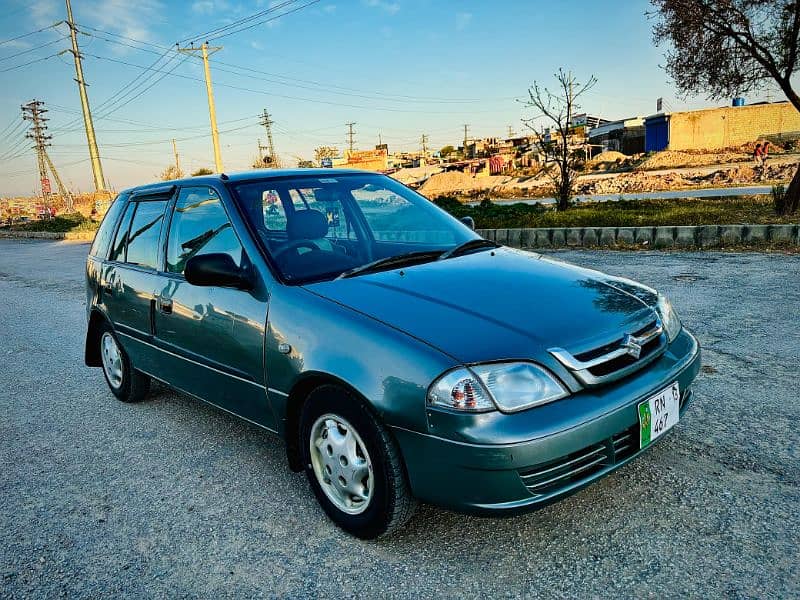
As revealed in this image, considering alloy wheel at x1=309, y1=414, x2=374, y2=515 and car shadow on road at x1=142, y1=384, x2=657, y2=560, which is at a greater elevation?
alloy wheel at x1=309, y1=414, x2=374, y2=515

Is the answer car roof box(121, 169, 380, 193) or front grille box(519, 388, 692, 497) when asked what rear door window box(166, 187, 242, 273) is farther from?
front grille box(519, 388, 692, 497)

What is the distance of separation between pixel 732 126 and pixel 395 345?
5292 centimetres

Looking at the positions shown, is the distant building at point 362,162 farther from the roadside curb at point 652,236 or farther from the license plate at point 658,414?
the license plate at point 658,414

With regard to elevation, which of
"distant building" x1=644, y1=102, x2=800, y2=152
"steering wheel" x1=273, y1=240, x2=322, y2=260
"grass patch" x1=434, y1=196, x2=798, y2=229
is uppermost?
"distant building" x1=644, y1=102, x2=800, y2=152

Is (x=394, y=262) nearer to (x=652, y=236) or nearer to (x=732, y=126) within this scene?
(x=652, y=236)

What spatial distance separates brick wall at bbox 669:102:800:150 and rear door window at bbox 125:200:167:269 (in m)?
47.5

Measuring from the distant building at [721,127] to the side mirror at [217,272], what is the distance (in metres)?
48.2

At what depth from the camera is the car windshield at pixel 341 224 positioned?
290 centimetres

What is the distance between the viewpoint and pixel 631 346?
2297 mm

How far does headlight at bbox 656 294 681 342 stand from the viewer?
2640mm

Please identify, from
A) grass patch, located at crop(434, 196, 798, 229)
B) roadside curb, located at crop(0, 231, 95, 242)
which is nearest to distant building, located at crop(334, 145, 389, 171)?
roadside curb, located at crop(0, 231, 95, 242)

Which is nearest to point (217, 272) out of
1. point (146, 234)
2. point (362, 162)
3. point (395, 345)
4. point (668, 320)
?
point (395, 345)

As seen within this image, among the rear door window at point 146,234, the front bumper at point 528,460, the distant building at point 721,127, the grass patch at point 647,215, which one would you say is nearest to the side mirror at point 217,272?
the rear door window at point 146,234

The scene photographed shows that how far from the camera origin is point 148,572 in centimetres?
232
